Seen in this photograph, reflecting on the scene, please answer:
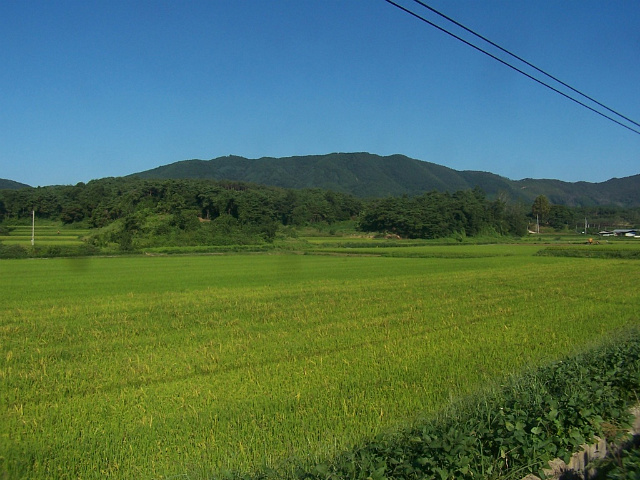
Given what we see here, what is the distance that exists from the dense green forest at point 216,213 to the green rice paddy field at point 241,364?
4165 cm

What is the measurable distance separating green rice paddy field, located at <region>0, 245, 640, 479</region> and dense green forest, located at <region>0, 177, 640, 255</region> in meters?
41.6

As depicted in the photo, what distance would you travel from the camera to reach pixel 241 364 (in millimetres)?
9422

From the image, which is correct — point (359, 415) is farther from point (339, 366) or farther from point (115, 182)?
point (115, 182)

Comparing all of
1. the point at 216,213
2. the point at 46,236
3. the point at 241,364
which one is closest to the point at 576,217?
the point at 216,213

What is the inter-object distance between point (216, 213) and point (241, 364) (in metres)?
73.4

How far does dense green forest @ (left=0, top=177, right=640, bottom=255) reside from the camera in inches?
2478

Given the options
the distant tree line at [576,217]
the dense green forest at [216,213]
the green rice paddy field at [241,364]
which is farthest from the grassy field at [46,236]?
the distant tree line at [576,217]

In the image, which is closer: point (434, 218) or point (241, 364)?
point (241, 364)

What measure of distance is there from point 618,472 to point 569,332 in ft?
30.8

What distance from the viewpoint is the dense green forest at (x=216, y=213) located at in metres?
62.9

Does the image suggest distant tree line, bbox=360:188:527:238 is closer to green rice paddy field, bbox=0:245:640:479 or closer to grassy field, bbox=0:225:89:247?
grassy field, bbox=0:225:89:247

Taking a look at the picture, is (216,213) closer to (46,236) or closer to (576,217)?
(46,236)

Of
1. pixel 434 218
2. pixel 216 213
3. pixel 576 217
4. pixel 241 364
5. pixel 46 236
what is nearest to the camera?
pixel 241 364

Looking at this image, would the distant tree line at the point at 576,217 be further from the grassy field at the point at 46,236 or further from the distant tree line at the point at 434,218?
the grassy field at the point at 46,236
